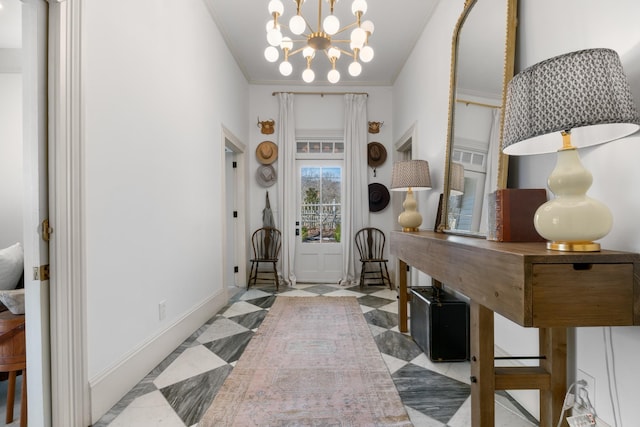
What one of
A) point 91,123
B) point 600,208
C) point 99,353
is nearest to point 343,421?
point 99,353

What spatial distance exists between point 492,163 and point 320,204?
124 inches

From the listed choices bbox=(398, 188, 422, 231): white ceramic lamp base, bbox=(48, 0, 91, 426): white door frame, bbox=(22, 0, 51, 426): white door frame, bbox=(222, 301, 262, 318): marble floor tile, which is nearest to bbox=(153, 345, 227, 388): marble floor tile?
bbox=(48, 0, 91, 426): white door frame

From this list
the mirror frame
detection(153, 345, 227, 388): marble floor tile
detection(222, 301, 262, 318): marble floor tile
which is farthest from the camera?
detection(222, 301, 262, 318): marble floor tile

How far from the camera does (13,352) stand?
1.48m

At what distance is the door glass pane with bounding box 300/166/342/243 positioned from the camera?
4.81 m

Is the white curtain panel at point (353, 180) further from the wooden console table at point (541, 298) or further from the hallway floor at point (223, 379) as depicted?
the wooden console table at point (541, 298)

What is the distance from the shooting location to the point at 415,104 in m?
3.63

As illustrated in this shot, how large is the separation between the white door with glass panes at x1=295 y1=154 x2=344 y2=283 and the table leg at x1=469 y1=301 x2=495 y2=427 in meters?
3.46

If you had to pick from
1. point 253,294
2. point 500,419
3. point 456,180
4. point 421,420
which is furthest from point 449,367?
point 253,294

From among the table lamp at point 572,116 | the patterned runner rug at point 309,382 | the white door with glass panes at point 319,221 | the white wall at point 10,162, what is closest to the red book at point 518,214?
the table lamp at point 572,116

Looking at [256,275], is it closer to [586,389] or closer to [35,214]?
[35,214]

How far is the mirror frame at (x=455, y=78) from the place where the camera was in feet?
5.48

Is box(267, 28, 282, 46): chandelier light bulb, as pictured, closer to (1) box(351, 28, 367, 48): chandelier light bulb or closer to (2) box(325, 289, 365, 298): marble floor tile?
(1) box(351, 28, 367, 48): chandelier light bulb

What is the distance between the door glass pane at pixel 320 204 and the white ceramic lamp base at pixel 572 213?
150 inches
